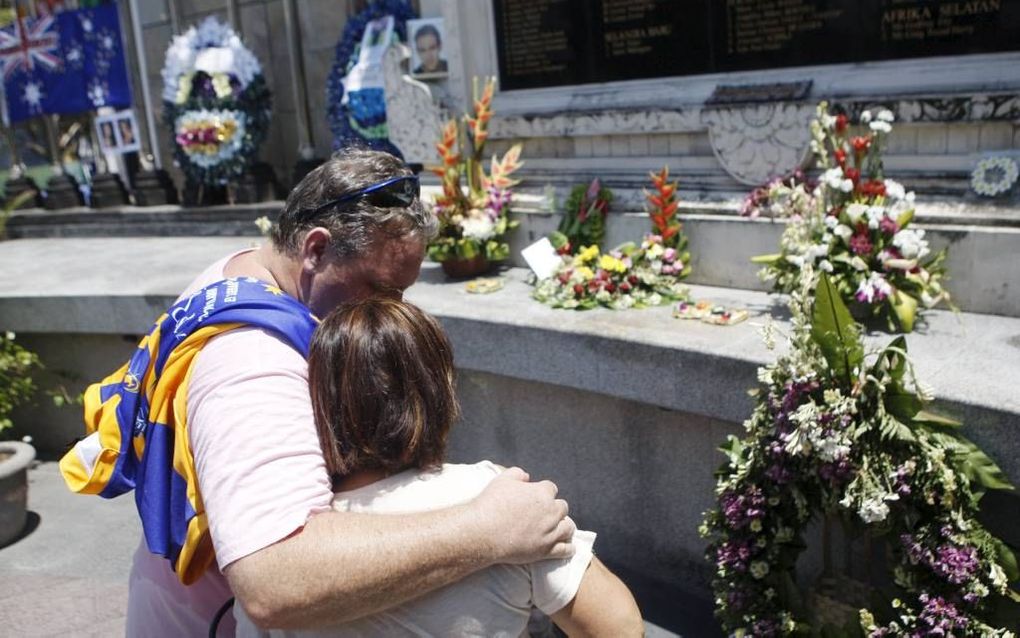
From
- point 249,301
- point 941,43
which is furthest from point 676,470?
point 249,301

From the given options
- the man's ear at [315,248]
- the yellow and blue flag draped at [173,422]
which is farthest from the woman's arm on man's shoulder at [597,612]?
the man's ear at [315,248]

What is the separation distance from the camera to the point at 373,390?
4.99ft

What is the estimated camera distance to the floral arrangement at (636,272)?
437 cm

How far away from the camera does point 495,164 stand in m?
5.33

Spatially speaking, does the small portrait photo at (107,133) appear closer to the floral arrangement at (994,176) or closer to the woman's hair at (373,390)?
the floral arrangement at (994,176)

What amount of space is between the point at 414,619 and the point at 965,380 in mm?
2209

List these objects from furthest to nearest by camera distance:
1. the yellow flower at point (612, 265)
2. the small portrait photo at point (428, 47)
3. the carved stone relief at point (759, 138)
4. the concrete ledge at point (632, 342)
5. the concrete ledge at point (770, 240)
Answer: the small portrait photo at point (428, 47), the yellow flower at point (612, 265), the carved stone relief at point (759, 138), the concrete ledge at point (770, 240), the concrete ledge at point (632, 342)

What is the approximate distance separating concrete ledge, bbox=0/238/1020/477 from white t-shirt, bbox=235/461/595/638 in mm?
1802

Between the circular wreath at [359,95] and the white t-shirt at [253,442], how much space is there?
5885mm

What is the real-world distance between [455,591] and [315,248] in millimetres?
755

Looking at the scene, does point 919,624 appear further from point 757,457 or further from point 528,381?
point 528,381

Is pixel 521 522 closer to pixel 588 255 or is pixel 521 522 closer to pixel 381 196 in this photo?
pixel 381 196

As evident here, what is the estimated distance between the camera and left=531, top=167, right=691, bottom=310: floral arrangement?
4371mm

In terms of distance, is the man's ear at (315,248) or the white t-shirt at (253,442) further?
the man's ear at (315,248)
